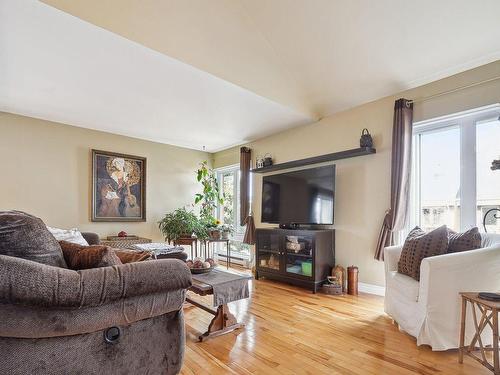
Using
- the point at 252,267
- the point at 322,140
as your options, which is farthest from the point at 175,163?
the point at 322,140

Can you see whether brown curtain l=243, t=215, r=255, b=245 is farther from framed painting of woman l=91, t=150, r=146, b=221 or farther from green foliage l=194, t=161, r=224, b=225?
framed painting of woman l=91, t=150, r=146, b=221

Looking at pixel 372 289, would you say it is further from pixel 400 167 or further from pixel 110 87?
pixel 110 87

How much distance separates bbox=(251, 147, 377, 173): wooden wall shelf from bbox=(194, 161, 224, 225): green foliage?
1080 millimetres

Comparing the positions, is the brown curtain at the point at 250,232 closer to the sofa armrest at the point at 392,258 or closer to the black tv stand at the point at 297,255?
the black tv stand at the point at 297,255

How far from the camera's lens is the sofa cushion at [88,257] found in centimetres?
135

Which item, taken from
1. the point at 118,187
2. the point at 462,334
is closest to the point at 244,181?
the point at 118,187

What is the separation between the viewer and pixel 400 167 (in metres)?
3.13

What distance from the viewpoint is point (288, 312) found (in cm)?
282

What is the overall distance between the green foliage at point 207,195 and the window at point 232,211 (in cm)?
17

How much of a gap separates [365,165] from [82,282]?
330 centimetres

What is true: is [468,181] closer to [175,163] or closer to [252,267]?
[252,267]

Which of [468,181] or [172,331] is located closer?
[172,331]

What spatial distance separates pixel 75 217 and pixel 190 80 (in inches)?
112

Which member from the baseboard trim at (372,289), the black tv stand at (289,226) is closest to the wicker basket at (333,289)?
the baseboard trim at (372,289)
